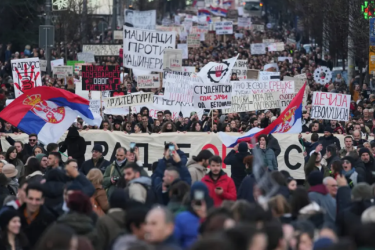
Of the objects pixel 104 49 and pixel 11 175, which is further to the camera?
pixel 104 49

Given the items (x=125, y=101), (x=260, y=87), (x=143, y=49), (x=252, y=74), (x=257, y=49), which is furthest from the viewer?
(x=257, y=49)

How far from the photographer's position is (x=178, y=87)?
23.3 meters

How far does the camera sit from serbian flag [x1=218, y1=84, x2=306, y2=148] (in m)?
17.2

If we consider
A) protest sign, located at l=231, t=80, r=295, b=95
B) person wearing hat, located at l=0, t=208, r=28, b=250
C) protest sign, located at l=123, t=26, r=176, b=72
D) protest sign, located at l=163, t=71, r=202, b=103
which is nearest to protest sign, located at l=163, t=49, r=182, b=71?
protest sign, located at l=123, t=26, r=176, b=72

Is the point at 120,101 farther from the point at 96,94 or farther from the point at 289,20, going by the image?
the point at 289,20

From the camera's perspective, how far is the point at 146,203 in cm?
1080

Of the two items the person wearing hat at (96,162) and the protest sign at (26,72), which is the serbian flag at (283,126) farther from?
the protest sign at (26,72)

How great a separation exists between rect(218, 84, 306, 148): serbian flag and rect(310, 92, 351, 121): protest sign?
2081 mm

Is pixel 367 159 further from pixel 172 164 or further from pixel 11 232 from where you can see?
A: pixel 11 232

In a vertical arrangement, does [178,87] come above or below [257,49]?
above

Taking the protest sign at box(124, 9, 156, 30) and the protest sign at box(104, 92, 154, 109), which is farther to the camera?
the protest sign at box(124, 9, 156, 30)

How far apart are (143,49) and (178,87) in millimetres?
2012

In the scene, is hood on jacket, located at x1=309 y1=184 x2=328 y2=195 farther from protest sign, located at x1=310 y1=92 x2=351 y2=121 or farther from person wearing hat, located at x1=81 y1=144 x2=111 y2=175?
protest sign, located at x1=310 y1=92 x2=351 y2=121

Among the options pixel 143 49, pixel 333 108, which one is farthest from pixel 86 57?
pixel 333 108
